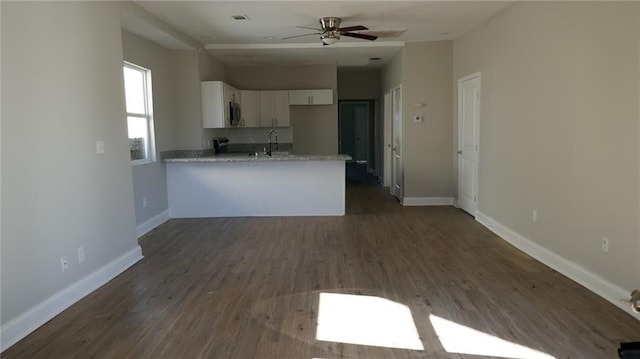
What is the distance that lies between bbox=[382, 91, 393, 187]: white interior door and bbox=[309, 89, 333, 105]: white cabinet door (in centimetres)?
116

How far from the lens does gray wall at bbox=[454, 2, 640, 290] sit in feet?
9.89

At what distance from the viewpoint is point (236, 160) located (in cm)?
614

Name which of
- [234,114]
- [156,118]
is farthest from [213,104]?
[156,118]

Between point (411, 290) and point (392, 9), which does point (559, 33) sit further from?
point (411, 290)

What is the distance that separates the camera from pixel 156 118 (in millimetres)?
5953

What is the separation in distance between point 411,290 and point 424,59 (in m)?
4.59

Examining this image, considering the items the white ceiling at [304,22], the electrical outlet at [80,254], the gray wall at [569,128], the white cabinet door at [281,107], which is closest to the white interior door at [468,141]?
the gray wall at [569,128]

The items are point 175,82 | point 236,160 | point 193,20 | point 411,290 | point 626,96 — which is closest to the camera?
point 626,96

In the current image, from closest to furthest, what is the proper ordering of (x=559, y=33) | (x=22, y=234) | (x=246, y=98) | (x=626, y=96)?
(x=22, y=234) → (x=626, y=96) → (x=559, y=33) → (x=246, y=98)

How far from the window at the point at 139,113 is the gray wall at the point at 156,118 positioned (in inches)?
3.4

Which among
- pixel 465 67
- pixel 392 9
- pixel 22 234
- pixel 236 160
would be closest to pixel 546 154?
pixel 392 9

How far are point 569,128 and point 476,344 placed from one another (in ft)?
6.99

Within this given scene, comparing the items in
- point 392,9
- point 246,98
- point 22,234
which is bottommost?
point 22,234

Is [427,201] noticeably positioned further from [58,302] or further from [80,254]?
[58,302]
